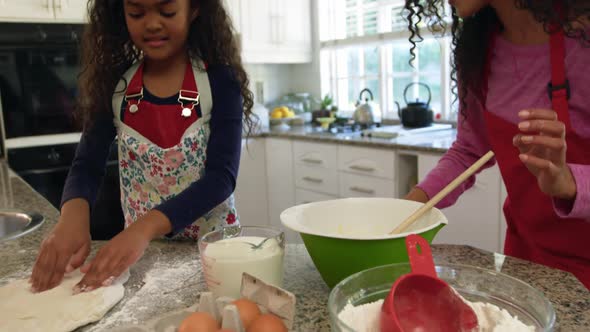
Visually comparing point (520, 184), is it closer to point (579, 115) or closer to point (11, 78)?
point (579, 115)

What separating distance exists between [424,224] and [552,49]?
1.42ft

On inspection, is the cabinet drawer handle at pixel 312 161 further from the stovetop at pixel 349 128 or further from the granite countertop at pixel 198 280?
the granite countertop at pixel 198 280

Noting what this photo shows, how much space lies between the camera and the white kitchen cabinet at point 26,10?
2596 millimetres

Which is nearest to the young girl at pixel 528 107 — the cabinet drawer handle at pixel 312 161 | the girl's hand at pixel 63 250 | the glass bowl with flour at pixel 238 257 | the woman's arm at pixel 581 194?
the woman's arm at pixel 581 194

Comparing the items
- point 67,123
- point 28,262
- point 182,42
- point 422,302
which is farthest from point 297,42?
point 422,302

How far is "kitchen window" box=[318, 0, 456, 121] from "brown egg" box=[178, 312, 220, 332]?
8.48 feet

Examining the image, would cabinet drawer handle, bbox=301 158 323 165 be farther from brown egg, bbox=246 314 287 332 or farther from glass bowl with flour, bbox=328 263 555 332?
brown egg, bbox=246 314 287 332

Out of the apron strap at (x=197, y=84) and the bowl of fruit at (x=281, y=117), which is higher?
the apron strap at (x=197, y=84)

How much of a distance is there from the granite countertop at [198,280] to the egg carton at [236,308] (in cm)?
12

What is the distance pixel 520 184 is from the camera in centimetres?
103

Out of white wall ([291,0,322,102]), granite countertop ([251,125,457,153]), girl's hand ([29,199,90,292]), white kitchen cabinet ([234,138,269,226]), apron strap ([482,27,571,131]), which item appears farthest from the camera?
white wall ([291,0,322,102])

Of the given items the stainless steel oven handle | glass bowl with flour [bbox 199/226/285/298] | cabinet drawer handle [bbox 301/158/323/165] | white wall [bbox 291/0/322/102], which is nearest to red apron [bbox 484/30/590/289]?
glass bowl with flour [bbox 199/226/285/298]

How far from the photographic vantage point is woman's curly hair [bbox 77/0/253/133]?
116cm

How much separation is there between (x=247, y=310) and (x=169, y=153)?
24.9 inches
